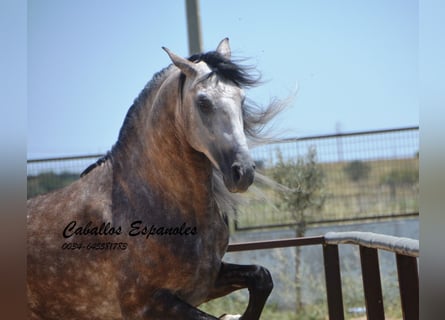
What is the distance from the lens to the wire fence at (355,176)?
5086mm

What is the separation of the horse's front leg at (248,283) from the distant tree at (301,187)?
1.49 m

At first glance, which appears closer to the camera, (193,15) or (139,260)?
(139,260)

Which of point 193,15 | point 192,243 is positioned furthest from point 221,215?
point 193,15

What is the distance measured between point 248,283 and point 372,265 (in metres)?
0.69

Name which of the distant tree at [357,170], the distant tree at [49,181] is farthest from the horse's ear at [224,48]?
the distant tree at [357,170]

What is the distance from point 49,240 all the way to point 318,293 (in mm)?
2959

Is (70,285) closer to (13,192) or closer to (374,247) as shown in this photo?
(13,192)

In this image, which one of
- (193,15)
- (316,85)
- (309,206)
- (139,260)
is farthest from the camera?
(309,206)

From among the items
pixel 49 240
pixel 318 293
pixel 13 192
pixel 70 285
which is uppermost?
pixel 13 192

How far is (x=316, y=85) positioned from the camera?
3551 millimetres

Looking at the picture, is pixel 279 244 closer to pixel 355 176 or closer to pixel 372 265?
pixel 372 265

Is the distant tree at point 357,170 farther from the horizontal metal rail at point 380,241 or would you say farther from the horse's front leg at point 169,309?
the horse's front leg at point 169,309

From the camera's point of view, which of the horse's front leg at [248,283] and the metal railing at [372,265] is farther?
the horse's front leg at [248,283]

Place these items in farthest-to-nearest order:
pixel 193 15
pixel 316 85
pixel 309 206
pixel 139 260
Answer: pixel 309 206 → pixel 316 85 → pixel 193 15 → pixel 139 260
